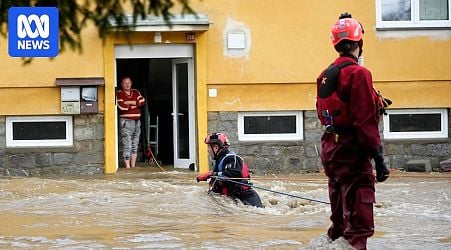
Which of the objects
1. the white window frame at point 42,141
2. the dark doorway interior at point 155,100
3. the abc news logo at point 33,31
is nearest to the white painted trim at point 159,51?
the white window frame at point 42,141

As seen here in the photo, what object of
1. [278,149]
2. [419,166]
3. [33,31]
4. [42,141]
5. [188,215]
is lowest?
[188,215]

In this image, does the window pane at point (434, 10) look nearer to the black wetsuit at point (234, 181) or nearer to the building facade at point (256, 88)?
the building facade at point (256, 88)

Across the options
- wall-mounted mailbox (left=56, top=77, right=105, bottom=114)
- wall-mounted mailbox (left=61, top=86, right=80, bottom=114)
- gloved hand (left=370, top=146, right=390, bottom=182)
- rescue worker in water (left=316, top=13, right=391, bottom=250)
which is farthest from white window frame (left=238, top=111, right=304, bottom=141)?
gloved hand (left=370, top=146, right=390, bottom=182)

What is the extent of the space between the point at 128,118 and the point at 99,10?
14104mm

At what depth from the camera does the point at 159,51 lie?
746 inches

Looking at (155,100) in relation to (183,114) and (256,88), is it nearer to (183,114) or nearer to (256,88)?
(183,114)

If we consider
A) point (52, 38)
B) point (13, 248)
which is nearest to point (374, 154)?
point (52, 38)

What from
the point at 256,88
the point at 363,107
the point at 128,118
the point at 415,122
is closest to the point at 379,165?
the point at 363,107

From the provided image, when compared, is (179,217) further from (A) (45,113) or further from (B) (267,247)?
(A) (45,113)

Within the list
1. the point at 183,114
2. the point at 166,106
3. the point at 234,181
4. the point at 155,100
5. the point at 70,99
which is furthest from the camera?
the point at 155,100

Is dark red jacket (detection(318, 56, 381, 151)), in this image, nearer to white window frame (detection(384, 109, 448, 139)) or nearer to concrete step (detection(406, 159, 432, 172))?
concrete step (detection(406, 159, 432, 172))

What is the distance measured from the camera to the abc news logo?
5.45 metres

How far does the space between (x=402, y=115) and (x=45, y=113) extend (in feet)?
22.6

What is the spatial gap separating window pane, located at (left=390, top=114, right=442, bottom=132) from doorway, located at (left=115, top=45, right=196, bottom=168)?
395 centimetres
